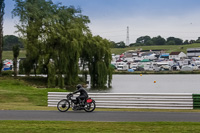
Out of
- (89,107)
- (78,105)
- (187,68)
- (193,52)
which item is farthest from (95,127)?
(193,52)

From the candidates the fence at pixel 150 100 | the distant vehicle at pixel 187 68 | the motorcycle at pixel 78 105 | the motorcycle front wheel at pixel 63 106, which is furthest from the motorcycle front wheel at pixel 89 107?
the distant vehicle at pixel 187 68

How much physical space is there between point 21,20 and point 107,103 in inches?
1302

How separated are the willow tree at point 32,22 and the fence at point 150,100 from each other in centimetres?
2893

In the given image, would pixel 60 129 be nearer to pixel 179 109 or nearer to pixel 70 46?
pixel 179 109

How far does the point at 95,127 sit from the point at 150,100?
7.60 m

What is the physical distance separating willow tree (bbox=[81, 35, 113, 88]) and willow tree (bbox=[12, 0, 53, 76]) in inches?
275

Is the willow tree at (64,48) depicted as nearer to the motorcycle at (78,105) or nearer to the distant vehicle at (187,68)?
the motorcycle at (78,105)

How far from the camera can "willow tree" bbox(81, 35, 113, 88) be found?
49.9m

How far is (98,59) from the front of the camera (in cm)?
A: 5109

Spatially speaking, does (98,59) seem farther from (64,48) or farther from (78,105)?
(78,105)

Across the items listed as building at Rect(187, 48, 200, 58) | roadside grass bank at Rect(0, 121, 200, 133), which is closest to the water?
roadside grass bank at Rect(0, 121, 200, 133)

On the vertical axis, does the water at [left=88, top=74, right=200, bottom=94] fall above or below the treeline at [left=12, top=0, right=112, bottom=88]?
below

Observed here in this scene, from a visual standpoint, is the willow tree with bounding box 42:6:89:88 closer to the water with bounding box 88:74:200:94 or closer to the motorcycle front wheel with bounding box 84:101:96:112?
the water with bounding box 88:74:200:94

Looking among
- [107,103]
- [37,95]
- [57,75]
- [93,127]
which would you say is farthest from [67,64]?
[93,127]
